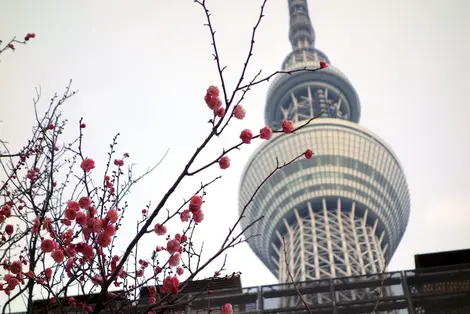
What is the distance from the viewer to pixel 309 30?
94750 mm

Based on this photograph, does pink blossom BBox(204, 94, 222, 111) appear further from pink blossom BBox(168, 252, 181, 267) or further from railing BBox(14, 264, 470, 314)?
railing BBox(14, 264, 470, 314)

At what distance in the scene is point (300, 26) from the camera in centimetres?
9512

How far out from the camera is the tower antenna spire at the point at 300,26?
92.7 meters

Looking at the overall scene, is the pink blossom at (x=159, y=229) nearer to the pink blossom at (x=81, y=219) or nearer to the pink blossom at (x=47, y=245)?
the pink blossom at (x=81, y=219)

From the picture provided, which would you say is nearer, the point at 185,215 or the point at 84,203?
the point at 84,203

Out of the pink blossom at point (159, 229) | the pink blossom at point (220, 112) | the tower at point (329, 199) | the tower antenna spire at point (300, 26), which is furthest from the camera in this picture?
the tower antenna spire at point (300, 26)

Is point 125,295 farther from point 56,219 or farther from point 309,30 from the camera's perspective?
point 309,30

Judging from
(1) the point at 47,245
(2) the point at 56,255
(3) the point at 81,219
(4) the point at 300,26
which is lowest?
(2) the point at 56,255

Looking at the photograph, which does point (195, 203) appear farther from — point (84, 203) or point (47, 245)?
point (47, 245)

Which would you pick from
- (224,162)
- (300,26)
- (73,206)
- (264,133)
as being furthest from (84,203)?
(300,26)

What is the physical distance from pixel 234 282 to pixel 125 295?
826 cm

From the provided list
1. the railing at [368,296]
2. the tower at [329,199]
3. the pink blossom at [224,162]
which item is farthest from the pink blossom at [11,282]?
the tower at [329,199]

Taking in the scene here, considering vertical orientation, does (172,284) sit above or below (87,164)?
below

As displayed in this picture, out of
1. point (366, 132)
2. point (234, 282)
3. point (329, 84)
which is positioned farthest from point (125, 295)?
point (329, 84)
